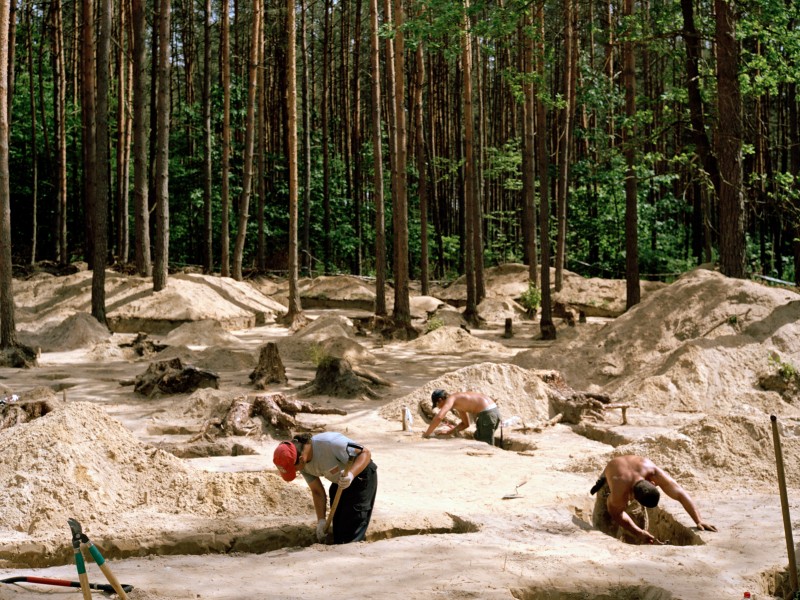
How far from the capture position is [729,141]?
16.8m

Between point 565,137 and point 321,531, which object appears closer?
point 321,531

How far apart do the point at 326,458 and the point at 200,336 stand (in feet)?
45.5

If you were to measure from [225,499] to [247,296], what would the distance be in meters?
17.8

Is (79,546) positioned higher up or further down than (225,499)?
higher up

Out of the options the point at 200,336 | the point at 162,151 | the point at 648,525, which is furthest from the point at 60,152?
the point at 648,525

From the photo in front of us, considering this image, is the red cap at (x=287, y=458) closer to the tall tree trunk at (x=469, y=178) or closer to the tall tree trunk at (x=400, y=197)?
the tall tree trunk at (x=400, y=197)

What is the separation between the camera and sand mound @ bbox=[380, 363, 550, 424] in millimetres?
13531

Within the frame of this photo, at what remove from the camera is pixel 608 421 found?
12.9 m

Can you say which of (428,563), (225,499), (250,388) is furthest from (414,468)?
(250,388)

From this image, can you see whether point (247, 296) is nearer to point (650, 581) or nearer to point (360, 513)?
point (360, 513)

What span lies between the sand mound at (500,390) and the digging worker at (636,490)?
5.07 meters

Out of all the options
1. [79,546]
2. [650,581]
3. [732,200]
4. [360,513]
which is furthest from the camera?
[732,200]

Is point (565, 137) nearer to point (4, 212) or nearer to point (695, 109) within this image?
point (695, 109)

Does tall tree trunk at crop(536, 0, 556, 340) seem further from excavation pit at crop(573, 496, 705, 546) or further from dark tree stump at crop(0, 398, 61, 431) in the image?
excavation pit at crop(573, 496, 705, 546)
